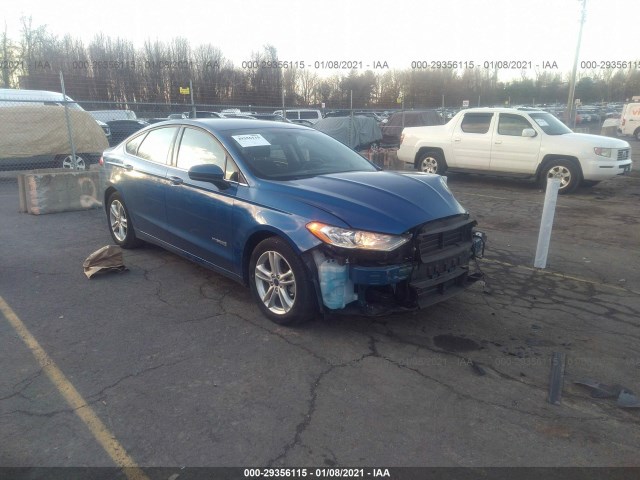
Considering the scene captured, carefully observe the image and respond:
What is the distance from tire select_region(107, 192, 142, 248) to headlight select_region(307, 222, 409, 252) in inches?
136

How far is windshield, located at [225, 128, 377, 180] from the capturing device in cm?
457

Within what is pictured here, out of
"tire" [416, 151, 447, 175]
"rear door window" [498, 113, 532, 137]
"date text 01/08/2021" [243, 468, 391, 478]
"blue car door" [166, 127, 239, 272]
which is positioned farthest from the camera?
"tire" [416, 151, 447, 175]

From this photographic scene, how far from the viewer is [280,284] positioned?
4102 millimetres

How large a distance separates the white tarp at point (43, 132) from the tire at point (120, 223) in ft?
22.3

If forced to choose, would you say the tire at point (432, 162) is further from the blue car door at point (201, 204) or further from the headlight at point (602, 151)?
the blue car door at point (201, 204)

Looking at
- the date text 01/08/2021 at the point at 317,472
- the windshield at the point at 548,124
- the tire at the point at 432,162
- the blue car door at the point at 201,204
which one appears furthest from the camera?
the tire at the point at 432,162

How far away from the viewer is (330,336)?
13.2 ft

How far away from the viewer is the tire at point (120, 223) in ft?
20.5

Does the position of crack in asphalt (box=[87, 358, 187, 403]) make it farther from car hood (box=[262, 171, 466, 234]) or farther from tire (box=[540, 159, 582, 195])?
tire (box=[540, 159, 582, 195])

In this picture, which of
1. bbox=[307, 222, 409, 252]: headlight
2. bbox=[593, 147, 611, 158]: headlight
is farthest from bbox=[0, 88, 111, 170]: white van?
bbox=[593, 147, 611, 158]: headlight

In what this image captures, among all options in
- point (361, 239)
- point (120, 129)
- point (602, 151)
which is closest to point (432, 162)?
point (602, 151)

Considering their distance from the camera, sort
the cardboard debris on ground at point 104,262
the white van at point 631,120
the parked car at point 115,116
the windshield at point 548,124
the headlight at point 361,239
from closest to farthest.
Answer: the headlight at point 361,239 < the cardboard debris on ground at point 104,262 < the windshield at point 548,124 < the parked car at point 115,116 < the white van at point 631,120

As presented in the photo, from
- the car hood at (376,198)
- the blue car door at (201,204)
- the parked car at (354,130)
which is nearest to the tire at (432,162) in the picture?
the parked car at (354,130)

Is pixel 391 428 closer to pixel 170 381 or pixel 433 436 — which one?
pixel 433 436
